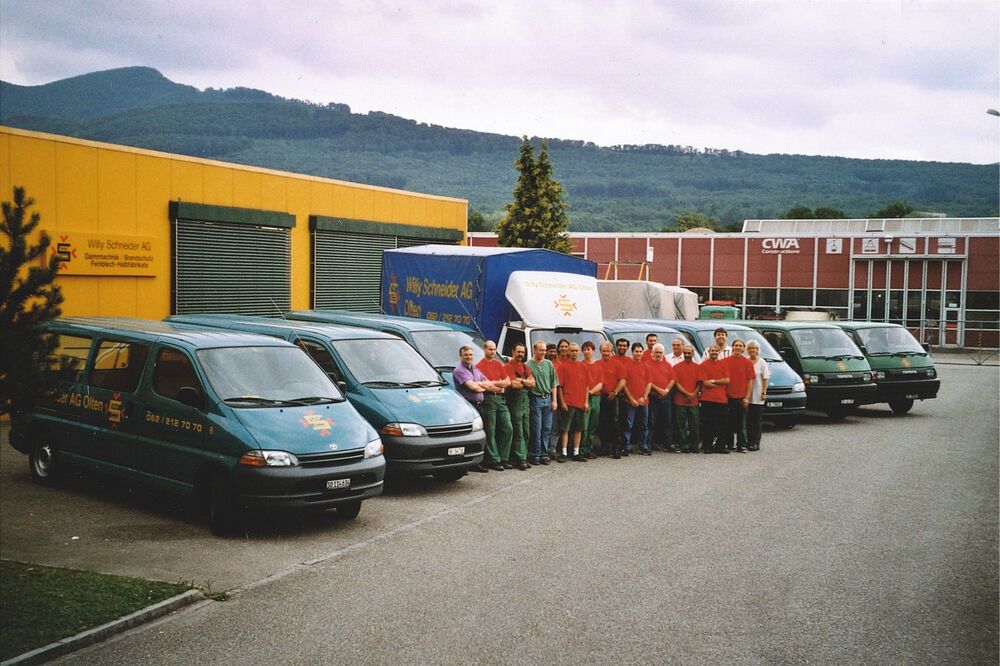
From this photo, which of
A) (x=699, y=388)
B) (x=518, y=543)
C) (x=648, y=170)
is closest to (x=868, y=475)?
(x=699, y=388)

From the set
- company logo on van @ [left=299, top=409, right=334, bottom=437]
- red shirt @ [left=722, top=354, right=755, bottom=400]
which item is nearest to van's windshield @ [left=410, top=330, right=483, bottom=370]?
company logo on van @ [left=299, top=409, right=334, bottom=437]

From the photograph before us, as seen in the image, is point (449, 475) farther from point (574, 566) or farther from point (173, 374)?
point (574, 566)

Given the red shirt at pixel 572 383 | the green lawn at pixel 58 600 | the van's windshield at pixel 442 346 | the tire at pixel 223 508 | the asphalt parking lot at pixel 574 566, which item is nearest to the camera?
the green lawn at pixel 58 600

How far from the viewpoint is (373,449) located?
9500mm

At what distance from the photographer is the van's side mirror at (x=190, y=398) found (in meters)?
9.03

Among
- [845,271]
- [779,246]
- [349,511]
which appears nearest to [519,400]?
[349,511]

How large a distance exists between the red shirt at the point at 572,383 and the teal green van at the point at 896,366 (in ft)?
28.7

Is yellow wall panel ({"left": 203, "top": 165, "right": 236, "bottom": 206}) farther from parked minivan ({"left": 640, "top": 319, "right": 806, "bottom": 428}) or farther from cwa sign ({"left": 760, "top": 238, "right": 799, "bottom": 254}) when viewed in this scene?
cwa sign ({"left": 760, "top": 238, "right": 799, "bottom": 254})

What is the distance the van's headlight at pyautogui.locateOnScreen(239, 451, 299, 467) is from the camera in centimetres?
860

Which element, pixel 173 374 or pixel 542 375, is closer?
pixel 173 374

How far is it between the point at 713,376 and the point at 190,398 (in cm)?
898

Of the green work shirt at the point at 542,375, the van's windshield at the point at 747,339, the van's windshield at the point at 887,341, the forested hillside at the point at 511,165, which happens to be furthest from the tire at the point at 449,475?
the forested hillside at the point at 511,165

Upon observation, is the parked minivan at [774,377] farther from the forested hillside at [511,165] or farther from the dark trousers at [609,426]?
the forested hillside at [511,165]

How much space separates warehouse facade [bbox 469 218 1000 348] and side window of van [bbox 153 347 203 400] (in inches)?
1366
